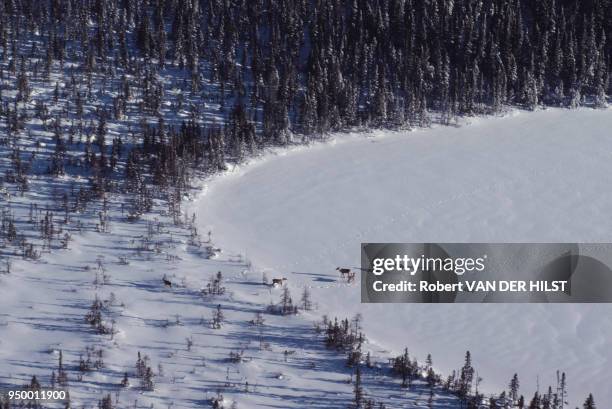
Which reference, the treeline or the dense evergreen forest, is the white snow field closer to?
the treeline

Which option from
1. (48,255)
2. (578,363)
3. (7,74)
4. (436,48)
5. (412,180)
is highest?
(436,48)

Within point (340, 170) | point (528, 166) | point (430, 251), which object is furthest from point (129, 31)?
point (430, 251)

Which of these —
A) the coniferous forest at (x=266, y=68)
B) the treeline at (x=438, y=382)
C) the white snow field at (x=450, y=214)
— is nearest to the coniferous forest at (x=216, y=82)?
the coniferous forest at (x=266, y=68)

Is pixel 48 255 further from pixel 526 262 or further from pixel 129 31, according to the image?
pixel 129 31

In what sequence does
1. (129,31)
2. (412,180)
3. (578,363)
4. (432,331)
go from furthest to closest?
(129,31), (412,180), (432,331), (578,363)

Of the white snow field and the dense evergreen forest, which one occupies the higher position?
the dense evergreen forest

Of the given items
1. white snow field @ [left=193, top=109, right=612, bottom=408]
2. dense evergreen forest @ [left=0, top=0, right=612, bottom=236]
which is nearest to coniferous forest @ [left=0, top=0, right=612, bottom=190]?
dense evergreen forest @ [left=0, top=0, right=612, bottom=236]

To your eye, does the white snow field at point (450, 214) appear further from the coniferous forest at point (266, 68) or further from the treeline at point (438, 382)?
the coniferous forest at point (266, 68)

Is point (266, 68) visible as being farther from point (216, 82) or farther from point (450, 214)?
point (450, 214)
